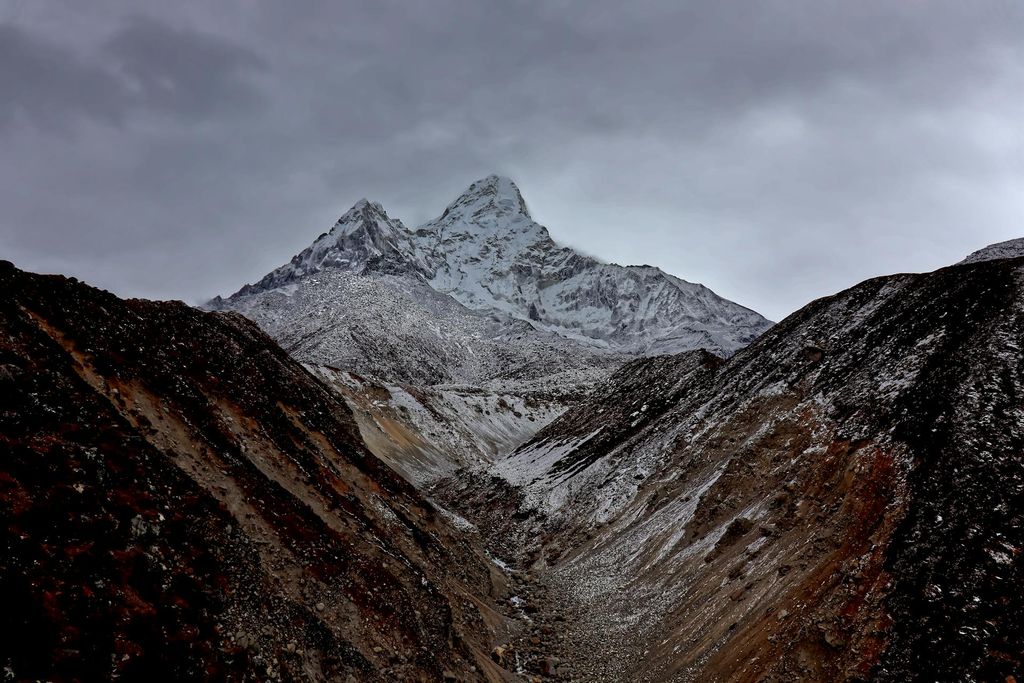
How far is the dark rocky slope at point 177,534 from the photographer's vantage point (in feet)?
34.5

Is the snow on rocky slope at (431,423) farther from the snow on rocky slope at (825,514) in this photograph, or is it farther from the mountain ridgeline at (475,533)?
the mountain ridgeline at (475,533)

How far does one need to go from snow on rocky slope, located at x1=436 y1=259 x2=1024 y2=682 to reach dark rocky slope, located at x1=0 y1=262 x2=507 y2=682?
8.92 m

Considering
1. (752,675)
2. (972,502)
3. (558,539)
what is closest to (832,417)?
(972,502)

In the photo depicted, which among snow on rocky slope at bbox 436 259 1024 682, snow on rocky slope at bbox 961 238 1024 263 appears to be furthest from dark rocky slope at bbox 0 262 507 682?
snow on rocky slope at bbox 961 238 1024 263

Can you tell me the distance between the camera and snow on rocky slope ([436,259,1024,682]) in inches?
619

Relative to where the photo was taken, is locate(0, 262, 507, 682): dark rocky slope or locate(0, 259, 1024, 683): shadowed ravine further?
locate(0, 259, 1024, 683): shadowed ravine

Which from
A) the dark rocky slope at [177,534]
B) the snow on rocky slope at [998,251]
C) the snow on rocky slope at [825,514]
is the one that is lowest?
the snow on rocky slope at [825,514]

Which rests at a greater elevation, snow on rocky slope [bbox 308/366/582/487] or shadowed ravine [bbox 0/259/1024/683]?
snow on rocky slope [bbox 308/366/582/487]

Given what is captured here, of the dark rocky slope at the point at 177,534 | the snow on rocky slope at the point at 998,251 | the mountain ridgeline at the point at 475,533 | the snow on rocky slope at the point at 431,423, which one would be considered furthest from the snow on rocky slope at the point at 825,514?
the snow on rocky slope at the point at 431,423

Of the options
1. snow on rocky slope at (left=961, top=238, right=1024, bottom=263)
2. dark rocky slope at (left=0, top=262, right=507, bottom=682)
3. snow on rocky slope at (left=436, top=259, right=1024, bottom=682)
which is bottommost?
snow on rocky slope at (left=436, top=259, right=1024, bottom=682)

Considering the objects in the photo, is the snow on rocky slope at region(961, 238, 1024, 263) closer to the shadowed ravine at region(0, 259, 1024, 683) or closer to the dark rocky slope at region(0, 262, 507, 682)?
the shadowed ravine at region(0, 259, 1024, 683)

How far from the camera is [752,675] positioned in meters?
17.3

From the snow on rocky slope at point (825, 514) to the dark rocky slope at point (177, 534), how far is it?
8922 millimetres

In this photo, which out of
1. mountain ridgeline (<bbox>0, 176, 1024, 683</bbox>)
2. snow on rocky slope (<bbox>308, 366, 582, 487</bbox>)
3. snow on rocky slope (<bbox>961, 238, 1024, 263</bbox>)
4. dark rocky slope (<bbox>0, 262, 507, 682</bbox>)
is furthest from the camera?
snow on rocky slope (<bbox>308, 366, 582, 487</bbox>)
